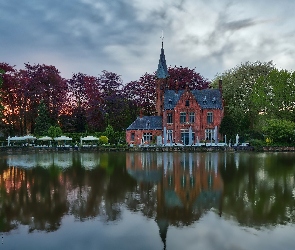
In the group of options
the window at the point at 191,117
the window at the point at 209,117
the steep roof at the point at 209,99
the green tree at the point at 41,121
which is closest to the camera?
the window at the point at 209,117

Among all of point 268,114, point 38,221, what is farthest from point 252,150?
point 38,221

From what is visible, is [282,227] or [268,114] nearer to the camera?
[282,227]

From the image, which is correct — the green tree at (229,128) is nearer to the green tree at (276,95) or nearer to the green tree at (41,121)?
the green tree at (276,95)

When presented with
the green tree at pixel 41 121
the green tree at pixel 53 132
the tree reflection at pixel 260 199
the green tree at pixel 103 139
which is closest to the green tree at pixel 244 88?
the green tree at pixel 103 139

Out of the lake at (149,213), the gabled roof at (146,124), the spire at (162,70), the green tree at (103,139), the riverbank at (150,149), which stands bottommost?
the lake at (149,213)

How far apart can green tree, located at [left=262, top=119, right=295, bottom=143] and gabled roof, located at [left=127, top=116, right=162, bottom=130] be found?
1643 centimetres

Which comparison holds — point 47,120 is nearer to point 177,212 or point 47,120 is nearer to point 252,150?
point 252,150

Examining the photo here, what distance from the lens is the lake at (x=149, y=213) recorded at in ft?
25.0

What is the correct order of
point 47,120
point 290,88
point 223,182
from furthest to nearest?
point 47,120, point 290,88, point 223,182

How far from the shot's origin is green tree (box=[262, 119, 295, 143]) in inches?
1693

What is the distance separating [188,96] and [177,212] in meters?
41.7

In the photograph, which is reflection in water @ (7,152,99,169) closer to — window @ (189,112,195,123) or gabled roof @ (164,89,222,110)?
window @ (189,112,195,123)

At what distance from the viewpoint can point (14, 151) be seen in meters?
43.8

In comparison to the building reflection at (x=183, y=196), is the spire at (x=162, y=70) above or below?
above
